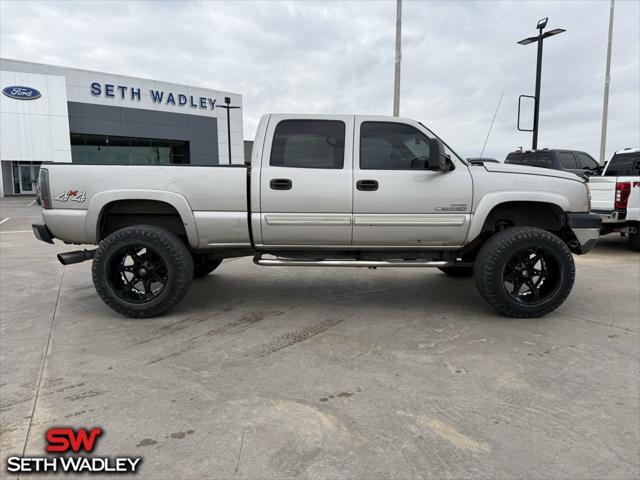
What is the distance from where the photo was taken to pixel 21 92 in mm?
32000

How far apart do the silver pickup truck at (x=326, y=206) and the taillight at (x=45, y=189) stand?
16 mm

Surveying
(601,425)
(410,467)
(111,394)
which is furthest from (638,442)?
(111,394)

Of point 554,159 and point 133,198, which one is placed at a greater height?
point 554,159

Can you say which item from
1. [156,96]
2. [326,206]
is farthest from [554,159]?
[156,96]

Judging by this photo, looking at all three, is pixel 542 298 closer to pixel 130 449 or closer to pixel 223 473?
pixel 223 473

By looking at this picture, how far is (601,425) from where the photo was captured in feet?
8.52

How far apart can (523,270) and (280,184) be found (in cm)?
256

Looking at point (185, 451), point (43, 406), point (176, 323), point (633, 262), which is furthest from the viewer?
point (633, 262)

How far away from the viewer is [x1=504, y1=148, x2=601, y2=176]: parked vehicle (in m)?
11.6

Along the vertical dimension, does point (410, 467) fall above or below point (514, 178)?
below

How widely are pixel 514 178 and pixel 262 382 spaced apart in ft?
10.3

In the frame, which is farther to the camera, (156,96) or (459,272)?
(156,96)

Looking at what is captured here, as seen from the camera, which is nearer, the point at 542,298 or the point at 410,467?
the point at 410,467

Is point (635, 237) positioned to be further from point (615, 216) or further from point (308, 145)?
point (308, 145)
